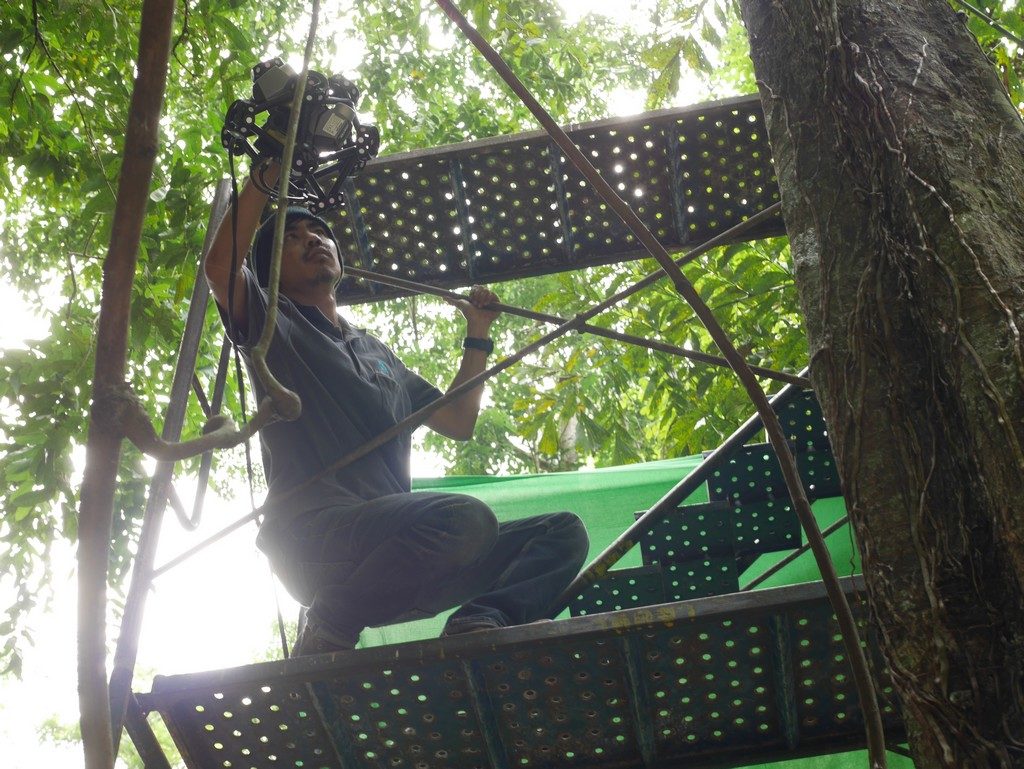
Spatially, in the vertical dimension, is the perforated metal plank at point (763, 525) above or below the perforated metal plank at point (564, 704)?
above

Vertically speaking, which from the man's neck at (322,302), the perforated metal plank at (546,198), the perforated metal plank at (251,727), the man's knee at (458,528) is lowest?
the perforated metal plank at (251,727)

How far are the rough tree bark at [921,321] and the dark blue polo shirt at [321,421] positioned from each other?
1.43 meters

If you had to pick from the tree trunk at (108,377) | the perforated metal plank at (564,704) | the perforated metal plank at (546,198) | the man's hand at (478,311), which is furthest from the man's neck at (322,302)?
the tree trunk at (108,377)

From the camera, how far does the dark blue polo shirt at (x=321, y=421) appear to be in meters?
2.98

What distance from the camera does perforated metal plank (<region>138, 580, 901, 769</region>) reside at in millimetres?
2615

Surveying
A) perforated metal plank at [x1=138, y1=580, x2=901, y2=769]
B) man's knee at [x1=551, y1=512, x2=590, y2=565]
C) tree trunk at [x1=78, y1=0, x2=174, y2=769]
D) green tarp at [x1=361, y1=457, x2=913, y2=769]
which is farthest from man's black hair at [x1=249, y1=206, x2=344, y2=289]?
tree trunk at [x1=78, y1=0, x2=174, y2=769]

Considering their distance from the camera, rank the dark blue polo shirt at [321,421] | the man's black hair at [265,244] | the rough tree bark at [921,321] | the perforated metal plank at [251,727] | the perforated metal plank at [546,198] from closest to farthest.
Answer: the rough tree bark at [921,321] < the perforated metal plank at [251,727] < the dark blue polo shirt at [321,421] < the man's black hair at [265,244] < the perforated metal plank at [546,198]

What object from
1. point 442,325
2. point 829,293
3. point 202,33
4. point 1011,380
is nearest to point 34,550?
point 202,33

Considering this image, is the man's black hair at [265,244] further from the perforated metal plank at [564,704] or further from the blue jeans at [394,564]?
the perforated metal plank at [564,704]

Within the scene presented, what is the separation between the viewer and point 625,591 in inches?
136

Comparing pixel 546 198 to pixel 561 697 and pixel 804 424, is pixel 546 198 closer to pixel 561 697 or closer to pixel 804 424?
pixel 804 424

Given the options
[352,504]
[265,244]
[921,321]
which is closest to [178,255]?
[265,244]

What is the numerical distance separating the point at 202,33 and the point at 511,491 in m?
2.75

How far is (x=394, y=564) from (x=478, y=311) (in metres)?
1.14
